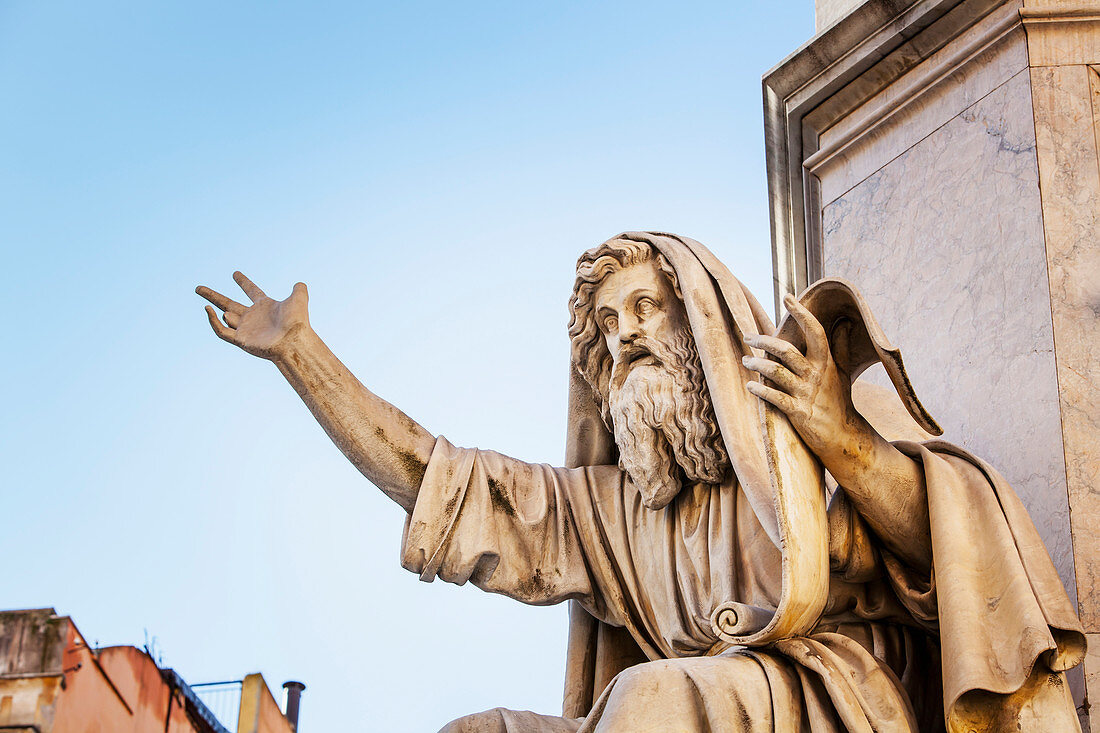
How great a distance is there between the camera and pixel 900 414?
5.51 meters

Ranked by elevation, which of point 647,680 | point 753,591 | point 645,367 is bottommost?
point 647,680

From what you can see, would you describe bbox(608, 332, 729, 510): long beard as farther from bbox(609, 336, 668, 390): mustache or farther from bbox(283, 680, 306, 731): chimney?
bbox(283, 680, 306, 731): chimney

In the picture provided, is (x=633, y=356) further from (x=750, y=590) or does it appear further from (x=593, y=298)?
(x=750, y=590)

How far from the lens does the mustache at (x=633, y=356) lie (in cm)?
540

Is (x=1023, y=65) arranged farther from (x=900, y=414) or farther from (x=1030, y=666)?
(x=1030, y=666)

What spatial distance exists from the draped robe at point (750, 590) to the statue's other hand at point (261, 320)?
570mm

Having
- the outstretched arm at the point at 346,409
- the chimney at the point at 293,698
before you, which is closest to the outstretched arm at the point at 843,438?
the outstretched arm at the point at 346,409

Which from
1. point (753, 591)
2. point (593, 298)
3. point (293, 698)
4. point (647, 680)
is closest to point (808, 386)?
point (753, 591)

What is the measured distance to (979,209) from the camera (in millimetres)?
5977

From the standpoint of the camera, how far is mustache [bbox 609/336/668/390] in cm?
540

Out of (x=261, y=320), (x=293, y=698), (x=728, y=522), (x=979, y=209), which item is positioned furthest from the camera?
(x=293, y=698)

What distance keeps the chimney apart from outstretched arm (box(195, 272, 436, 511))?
995 cm

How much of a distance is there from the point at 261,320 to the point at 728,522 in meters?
1.57

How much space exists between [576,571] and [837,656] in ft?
3.82
